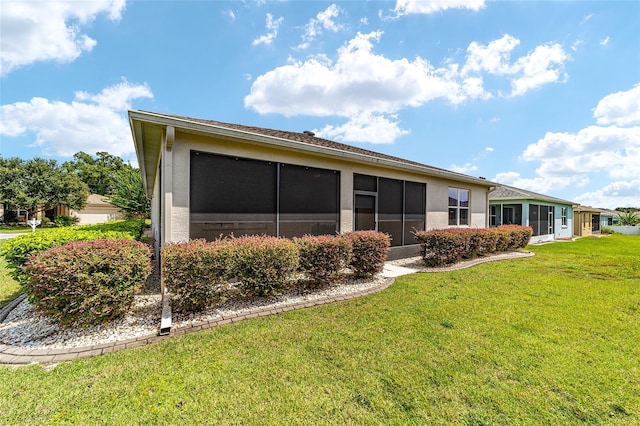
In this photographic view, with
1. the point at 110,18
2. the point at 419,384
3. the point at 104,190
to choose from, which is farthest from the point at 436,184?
the point at 104,190

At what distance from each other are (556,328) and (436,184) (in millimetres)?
7279

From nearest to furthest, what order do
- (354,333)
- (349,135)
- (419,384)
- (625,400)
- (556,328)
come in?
(625,400) < (419,384) < (354,333) < (556,328) < (349,135)

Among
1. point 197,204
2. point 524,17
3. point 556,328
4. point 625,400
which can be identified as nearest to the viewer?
point 625,400

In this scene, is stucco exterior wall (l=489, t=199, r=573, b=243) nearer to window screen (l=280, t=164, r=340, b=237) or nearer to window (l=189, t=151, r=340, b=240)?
window screen (l=280, t=164, r=340, b=237)

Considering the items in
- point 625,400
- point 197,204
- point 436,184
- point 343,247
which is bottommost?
point 625,400

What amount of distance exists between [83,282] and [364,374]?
12.2 ft

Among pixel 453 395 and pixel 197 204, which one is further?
pixel 197 204

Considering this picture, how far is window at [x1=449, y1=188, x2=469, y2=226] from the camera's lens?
11.3m

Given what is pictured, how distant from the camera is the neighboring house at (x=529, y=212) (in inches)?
683

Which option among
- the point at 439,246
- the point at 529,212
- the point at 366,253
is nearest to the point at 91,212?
the point at 366,253

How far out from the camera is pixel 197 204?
5410 millimetres

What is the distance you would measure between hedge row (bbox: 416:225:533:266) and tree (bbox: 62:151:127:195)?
4926 cm

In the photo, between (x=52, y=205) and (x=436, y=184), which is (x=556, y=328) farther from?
(x=52, y=205)

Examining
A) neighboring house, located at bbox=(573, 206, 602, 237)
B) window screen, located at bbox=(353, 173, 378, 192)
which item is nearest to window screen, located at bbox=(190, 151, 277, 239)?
window screen, located at bbox=(353, 173, 378, 192)
